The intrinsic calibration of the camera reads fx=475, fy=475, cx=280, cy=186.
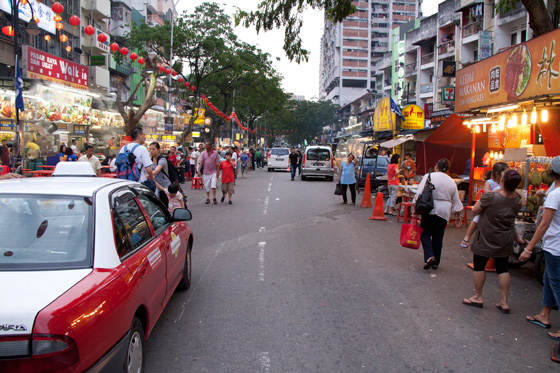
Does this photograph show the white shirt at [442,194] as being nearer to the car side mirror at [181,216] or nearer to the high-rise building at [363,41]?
the car side mirror at [181,216]

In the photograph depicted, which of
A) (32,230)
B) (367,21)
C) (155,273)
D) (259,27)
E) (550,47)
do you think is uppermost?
(367,21)

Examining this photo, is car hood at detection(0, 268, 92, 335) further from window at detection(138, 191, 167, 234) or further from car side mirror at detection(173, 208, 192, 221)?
car side mirror at detection(173, 208, 192, 221)

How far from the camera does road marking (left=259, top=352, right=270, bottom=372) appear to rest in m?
3.79

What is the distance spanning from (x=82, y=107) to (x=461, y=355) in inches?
745

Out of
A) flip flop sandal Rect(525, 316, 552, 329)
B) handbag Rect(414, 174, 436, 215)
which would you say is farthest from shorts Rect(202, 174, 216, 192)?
flip flop sandal Rect(525, 316, 552, 329)

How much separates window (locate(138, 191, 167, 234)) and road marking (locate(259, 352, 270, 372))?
1491 millimetres

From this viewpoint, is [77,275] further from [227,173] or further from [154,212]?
[227,173]

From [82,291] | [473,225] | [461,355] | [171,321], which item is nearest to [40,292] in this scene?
[82,291]

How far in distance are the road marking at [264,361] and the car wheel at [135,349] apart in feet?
3.15

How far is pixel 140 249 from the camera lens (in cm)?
368

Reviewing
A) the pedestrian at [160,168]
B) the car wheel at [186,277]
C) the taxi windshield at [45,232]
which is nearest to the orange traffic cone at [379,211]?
the pedestrian at [160,168]

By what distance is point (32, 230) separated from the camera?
326cm

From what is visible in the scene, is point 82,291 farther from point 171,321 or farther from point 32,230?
point 171,321

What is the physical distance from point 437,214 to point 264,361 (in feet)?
13.0
